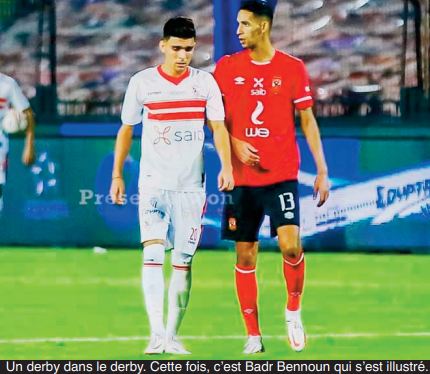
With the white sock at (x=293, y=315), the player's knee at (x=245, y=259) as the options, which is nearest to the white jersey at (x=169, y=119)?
the player's knee at (x=245, y=259)

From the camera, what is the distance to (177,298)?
7922 millimetres

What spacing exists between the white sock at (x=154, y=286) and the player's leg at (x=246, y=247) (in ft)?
1.88

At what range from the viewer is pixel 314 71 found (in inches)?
430

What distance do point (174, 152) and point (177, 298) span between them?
893 mm

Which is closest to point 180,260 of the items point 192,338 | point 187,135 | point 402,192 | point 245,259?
point 245,259

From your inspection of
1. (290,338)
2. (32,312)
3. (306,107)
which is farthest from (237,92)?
(32,312)

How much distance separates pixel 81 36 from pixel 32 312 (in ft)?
9.51

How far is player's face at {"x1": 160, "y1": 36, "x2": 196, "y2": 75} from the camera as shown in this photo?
7980 millimetres

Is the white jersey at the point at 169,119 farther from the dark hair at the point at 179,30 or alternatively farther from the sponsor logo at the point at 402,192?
the sponsor logo at the point at 402,192

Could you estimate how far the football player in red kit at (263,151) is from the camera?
322 inches

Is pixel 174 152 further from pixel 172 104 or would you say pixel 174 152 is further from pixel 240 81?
pixel 240 81

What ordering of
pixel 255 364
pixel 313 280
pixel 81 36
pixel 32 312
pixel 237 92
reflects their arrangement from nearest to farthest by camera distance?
pixel 255 364 < pixel 237 92 < pixel 32 312 < pixel 313 280 < pixel 81 36

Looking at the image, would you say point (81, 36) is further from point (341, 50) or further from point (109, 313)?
point (109, 313)

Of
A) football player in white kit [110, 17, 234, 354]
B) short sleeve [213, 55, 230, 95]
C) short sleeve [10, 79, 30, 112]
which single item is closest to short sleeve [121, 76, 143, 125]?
football player in white kit [110, 17, 234, 354]
